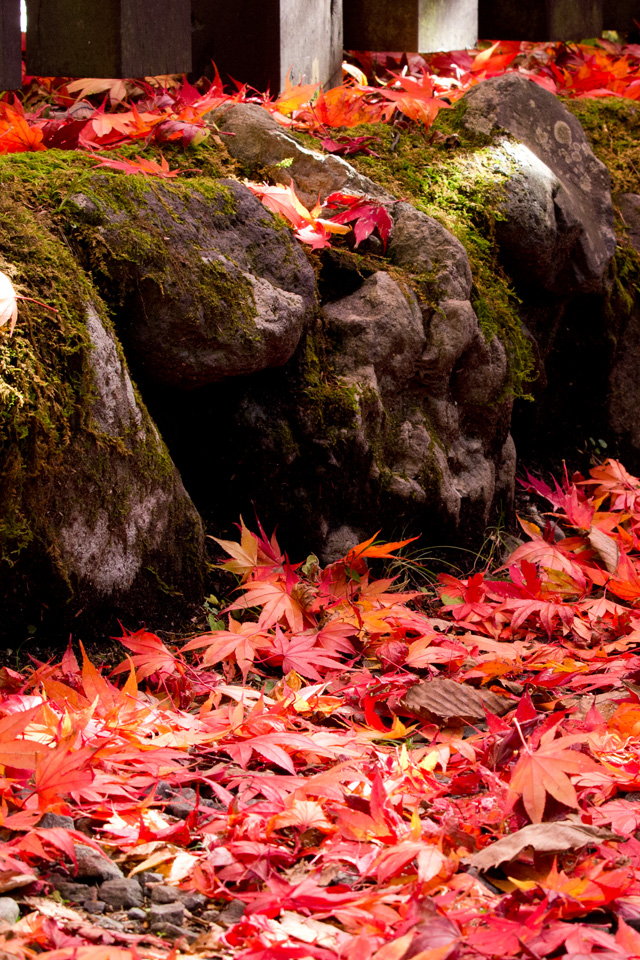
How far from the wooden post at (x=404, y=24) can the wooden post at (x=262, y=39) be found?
0.87 ft

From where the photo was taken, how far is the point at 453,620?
8.29 feet

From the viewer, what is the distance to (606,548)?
9.13 feet

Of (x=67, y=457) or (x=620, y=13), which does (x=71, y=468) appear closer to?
(x=67, y=457)

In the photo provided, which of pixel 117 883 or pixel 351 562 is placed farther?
pixel 351 562

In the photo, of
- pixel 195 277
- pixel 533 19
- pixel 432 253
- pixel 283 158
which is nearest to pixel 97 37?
pixel 283 158

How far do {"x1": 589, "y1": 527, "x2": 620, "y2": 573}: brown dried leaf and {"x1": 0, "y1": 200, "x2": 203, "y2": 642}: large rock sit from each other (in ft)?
4.41

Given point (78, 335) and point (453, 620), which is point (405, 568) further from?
point (78, 335)

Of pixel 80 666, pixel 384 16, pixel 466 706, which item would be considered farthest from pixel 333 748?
pixel 384 16

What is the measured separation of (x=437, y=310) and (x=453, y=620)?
937 mm

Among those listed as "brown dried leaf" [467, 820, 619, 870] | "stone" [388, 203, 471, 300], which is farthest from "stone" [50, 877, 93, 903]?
"stone" [388, 203, 471, 300]

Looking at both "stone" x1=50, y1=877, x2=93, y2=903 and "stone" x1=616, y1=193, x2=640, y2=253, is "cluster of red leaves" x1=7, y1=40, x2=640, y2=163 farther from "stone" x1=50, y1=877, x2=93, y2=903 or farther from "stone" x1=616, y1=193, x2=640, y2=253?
"stone" x1=50, y1=877, x2=93, y2=903

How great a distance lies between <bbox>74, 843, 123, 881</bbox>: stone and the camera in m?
1.27

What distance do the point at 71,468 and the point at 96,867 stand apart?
2.90 ft

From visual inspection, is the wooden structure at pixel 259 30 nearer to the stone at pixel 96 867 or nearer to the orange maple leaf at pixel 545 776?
the stone at pixel 96 867
